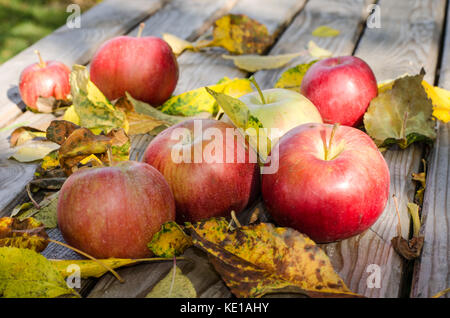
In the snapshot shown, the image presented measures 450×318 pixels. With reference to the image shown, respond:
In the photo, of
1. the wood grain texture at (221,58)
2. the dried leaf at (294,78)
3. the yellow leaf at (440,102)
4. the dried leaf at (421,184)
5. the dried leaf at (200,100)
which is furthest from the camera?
the wood grain texture at (221,58)

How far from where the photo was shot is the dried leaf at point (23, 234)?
3.47 feet

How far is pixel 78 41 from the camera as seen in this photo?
2.26 meters

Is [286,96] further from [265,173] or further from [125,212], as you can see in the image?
[125,212]

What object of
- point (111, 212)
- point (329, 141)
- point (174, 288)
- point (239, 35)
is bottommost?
point (174, 288)

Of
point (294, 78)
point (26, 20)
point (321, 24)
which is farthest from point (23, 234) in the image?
point (26, 20)

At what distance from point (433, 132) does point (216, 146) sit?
26.1 inches

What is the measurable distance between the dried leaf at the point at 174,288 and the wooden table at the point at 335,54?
3cm

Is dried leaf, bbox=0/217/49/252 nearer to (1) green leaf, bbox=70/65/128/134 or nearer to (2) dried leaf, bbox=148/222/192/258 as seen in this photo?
(2) dried leaf, bbox=148/222/192/258

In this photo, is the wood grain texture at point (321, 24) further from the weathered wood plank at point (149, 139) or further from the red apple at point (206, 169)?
the red apple at point (206, 169)

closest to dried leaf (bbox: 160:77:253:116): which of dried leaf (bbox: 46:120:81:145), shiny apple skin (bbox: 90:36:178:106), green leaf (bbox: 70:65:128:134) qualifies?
shiny apple skin (bbox: 90:36:178:106)

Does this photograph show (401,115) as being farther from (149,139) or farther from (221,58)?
(221,58)

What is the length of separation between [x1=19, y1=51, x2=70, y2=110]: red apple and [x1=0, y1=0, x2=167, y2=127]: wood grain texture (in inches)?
3.1

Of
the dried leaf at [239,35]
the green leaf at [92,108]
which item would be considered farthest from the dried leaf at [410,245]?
the dried leaf at [239,35]

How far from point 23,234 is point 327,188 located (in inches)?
25.3
